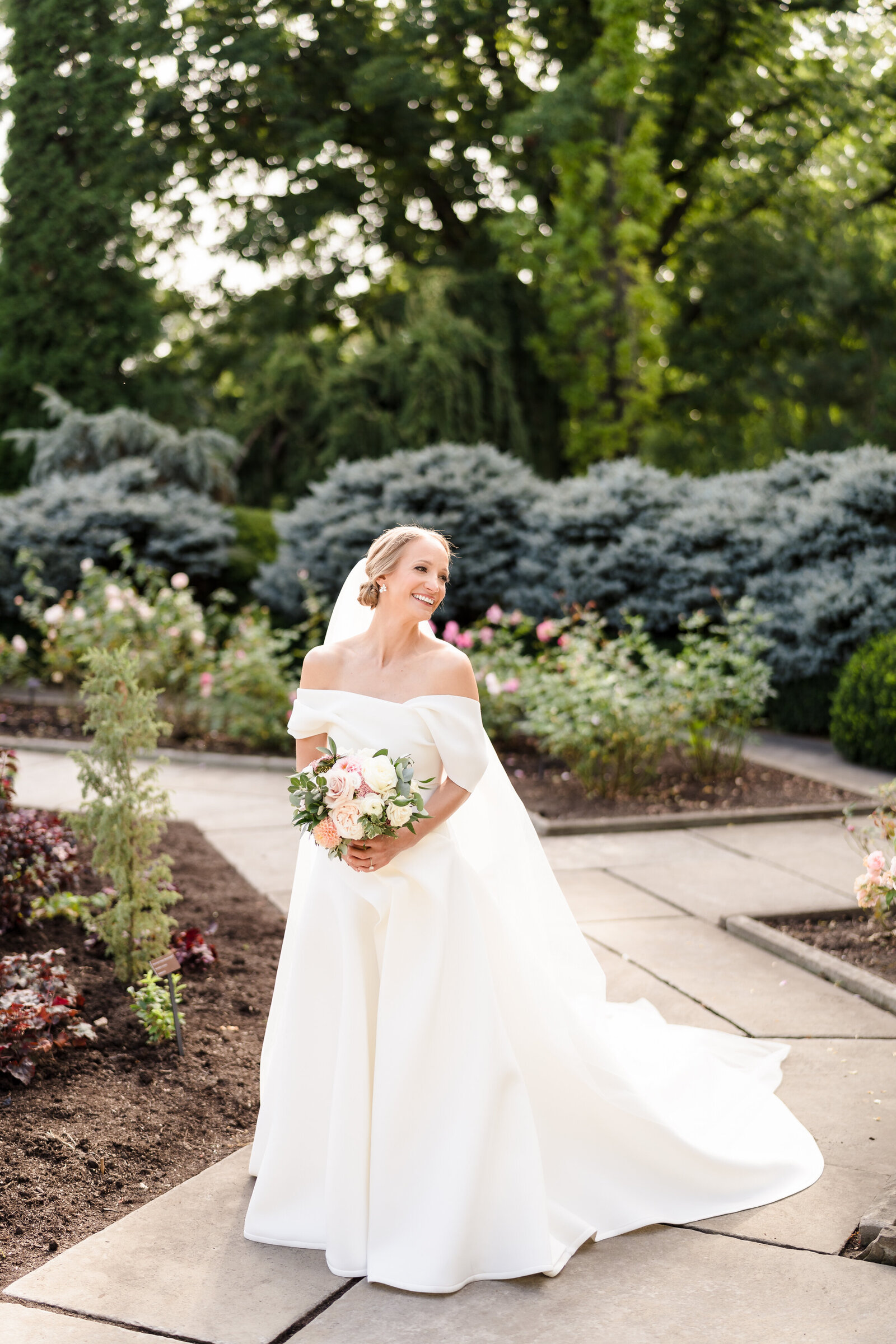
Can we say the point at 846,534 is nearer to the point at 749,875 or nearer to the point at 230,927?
the point at 749,875

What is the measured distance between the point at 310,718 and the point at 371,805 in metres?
0.42

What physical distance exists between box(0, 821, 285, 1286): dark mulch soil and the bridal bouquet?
3.68ft

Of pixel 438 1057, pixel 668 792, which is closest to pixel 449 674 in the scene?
pixel 438 1057

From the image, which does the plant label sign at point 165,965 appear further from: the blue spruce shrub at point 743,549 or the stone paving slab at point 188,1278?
the blue spruce shrub at point 743,549

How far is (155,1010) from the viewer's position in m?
3.96

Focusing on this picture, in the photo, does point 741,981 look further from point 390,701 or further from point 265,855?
point 265,855

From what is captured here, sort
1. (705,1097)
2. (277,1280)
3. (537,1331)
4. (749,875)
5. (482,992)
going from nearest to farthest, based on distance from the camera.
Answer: (537,1331) < (277,1280) < (482,992) < (705,1097) < (749,875)

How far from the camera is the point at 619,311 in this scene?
58.1 feet

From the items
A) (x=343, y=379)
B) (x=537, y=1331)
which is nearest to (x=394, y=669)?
(x=537, y=1331)

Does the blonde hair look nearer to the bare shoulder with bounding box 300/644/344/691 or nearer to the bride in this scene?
the bride

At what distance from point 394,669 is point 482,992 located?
2.82 feet

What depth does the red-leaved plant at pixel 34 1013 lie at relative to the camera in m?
3.62

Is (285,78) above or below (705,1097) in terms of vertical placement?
above

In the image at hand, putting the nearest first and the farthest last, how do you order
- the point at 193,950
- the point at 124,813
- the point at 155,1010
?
the point at 155,1010
the point at 124,813
the point at 193,950
